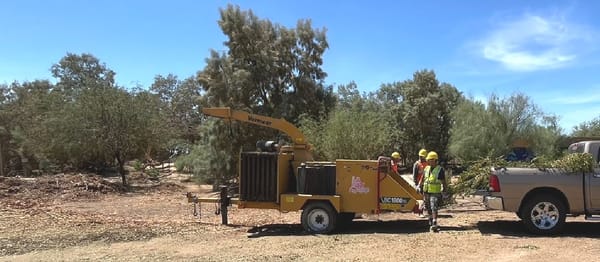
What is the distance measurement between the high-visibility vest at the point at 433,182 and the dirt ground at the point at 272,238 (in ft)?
2.84

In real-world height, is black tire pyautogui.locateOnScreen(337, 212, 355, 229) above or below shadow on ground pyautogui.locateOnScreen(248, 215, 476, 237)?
above

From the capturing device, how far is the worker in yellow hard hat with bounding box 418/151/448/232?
38.1 ft

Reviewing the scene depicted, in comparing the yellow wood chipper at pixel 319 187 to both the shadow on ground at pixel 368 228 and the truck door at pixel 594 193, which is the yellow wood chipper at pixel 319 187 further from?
the truck door at pixel 594 193

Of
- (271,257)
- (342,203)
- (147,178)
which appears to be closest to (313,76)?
(147,178)

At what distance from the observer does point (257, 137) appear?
28094 mm

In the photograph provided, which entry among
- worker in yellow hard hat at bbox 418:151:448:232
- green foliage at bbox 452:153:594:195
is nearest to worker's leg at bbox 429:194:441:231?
worker in yellow hard hat at bbox 418:151:448:232

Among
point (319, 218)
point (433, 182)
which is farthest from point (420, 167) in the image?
point (319, 218)

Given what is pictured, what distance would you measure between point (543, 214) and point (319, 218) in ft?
14.5

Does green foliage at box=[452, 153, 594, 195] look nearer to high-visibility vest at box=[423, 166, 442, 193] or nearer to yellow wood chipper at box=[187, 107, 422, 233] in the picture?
high-visibility vest at box=[423, 166, 442, 193]

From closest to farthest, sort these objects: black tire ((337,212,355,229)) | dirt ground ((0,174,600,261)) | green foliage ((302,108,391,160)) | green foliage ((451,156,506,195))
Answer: dirt ground ((0,174,600,261))
green foliage ((451,156,506,195))
black tire ((337,212,355,229))
green foliage ((302,108,391,160))

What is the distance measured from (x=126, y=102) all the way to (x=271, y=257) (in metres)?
23.4

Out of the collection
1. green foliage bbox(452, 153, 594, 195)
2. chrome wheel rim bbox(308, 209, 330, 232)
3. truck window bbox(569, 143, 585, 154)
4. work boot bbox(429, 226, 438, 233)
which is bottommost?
work boot bbox(429, 226, 438, 233)

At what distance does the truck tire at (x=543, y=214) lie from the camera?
10.9m

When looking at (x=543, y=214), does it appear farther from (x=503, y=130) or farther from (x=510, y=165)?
(x=503, y=130)
